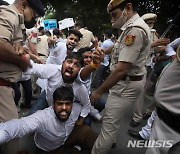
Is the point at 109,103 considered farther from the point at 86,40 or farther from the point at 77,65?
the point at 86,40

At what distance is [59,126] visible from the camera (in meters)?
2.49

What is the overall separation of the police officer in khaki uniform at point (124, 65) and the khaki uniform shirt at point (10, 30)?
832mm

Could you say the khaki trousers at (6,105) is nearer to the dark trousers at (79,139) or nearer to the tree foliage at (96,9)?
the dark trousers at (79,139)

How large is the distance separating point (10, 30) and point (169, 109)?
117 centimetres

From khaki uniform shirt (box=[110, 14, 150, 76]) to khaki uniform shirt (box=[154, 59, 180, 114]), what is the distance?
0.87 meters

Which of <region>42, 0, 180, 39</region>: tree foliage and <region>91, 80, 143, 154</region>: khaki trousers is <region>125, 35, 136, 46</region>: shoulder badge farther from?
<region>42, 0, 180, 39</region>: tree foliage

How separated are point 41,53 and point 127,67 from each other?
356 centimetres

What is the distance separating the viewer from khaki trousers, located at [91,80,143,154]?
2426mm

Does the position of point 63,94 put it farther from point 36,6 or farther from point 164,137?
point 164,137

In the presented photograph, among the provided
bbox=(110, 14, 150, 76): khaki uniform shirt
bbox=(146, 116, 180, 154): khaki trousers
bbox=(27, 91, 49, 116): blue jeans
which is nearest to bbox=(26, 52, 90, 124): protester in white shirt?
bbox=(27, 91, 49, 116): blue jeans

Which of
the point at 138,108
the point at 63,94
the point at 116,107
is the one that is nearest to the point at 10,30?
the point at 63,94

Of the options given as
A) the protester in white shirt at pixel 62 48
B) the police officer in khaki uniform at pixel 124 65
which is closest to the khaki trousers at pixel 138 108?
the protester in white shirt at pixel 62 48

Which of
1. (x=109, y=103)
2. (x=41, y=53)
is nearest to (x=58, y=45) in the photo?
(x=41, y=53)

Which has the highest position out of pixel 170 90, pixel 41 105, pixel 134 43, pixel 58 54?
pixel 134 43
